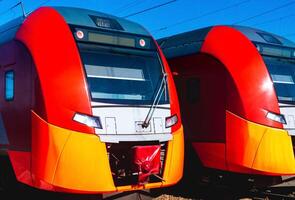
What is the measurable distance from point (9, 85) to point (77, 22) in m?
1.40

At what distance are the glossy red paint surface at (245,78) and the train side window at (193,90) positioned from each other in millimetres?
695

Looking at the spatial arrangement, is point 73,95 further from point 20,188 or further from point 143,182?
point 20,188

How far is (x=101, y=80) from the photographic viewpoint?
655 centimetres

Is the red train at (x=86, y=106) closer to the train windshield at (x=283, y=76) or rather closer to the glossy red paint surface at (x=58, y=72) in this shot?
the glossy red paint surface at (x=58, y=72)

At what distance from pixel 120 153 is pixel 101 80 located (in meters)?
1.03

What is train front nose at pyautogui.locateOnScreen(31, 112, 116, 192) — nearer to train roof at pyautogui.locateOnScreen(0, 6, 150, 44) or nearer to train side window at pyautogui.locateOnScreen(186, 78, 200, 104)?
train roof at pyautogui.locateOnScreen(0, 6, 150, 44)

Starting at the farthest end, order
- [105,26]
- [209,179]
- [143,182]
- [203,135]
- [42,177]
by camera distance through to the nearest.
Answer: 1. [209,179]
2. [203,135]
3. [105,26]
4. [143,182]
5. [42,177]

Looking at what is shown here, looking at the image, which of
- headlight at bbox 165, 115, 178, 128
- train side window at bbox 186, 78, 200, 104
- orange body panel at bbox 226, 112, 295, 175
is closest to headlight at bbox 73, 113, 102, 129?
headlight at bbox 165, 115, 178, 128

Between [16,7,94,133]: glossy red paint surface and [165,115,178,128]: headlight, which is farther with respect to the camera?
[165,115,178,128]: headlight

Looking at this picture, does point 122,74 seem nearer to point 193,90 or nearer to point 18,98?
point 18,98

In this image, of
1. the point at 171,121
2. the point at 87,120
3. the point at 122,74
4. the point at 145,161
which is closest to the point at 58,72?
the point at 87,120

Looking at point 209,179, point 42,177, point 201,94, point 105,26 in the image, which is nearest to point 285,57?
point 201,94

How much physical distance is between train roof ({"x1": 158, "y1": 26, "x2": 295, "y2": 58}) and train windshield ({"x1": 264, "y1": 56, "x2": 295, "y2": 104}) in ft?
1.28

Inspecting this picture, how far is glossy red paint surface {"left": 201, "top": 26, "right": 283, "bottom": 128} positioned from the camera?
7.85 m
